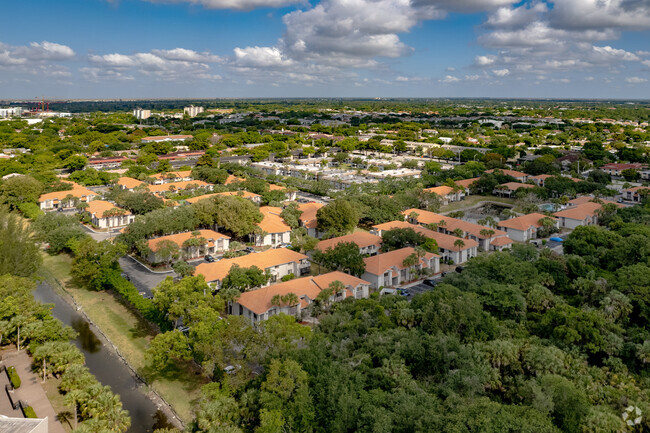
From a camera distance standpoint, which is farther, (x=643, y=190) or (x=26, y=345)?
(x=643, y=190)

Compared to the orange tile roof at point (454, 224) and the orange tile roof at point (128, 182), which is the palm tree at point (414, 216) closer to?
the orange tile roof at point (454, 224)

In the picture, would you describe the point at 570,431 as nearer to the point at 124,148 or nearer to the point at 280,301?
the point at 280,301

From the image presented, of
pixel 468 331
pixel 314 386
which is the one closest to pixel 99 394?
pixel 314 386

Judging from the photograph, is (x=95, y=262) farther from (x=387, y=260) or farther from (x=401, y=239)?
(x=401, y=239)

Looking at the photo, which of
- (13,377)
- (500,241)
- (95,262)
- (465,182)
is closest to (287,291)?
(13,377)

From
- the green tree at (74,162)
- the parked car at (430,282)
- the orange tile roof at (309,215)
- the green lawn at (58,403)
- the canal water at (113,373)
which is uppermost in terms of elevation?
the green tree at (74,162)

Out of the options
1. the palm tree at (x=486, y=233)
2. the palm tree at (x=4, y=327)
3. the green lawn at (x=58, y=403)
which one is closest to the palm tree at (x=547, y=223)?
the palm tree at (x=486, y=233)
